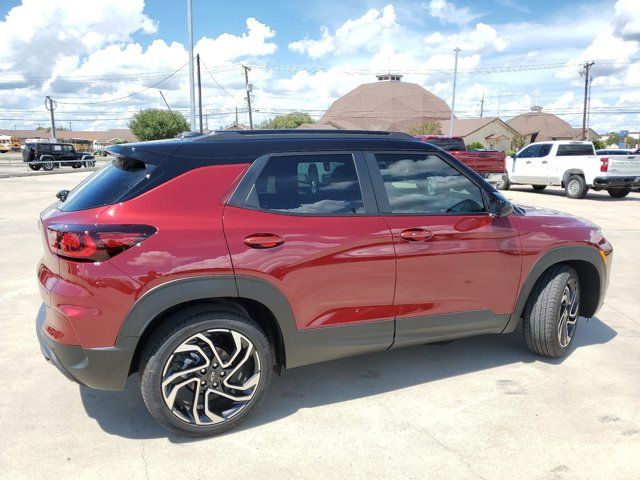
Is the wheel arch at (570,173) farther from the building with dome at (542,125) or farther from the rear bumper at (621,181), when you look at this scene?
the building with dome at (542,125)

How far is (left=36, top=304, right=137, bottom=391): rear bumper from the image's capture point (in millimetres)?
2508

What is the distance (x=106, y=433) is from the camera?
2842mm

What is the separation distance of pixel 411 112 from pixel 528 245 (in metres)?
109

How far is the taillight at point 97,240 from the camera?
2418 millimetres

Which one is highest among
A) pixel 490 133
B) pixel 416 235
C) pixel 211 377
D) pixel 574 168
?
pixel 490 133

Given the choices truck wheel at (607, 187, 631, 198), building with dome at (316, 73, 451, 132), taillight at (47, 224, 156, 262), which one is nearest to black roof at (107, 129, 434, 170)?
taillight at (47, 224, 156, 262)

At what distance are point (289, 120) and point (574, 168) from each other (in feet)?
299

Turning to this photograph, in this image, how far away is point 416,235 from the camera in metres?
3.08

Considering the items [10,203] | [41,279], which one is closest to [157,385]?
[41,279]

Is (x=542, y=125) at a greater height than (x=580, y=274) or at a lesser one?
greater

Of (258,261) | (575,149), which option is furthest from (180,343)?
(575,149)

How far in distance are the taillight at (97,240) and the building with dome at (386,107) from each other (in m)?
99.3

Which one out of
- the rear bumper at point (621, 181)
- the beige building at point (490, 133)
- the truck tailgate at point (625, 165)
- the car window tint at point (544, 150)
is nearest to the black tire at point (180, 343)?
the rear bumper at point (621, 181)

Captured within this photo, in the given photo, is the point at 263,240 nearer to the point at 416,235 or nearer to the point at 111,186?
the point at 111,186
